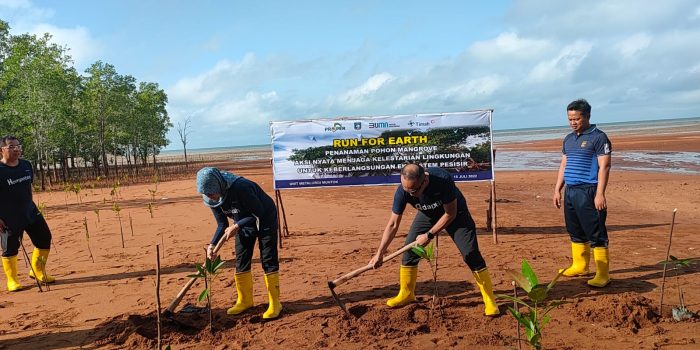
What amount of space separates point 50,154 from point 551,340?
1138 inches

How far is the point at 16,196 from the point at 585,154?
6755 mm

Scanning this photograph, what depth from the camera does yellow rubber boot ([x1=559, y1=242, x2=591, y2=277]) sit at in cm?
526

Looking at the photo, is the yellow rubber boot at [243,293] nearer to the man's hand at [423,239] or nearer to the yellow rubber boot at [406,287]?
the yellow rubber boot at [406,287]

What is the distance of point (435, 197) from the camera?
4.14 m

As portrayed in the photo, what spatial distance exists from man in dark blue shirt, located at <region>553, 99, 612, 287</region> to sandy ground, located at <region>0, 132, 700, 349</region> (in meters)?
0.46

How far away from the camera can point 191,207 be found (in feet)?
43.1

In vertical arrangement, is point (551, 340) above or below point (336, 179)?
below

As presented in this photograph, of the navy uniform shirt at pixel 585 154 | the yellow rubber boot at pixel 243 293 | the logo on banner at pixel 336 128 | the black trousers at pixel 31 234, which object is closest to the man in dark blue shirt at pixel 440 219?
the yellow rubber boot at pixel 243 293

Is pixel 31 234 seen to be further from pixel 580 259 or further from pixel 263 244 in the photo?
pixel 580 259

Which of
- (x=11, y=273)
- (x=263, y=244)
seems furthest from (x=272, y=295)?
(x=11, y=273)

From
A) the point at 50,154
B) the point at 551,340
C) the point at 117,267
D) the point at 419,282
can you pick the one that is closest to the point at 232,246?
the point at 117,267

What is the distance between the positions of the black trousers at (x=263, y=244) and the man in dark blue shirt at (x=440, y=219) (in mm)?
981

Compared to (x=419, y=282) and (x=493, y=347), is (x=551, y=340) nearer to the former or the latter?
(x=493, y=347)

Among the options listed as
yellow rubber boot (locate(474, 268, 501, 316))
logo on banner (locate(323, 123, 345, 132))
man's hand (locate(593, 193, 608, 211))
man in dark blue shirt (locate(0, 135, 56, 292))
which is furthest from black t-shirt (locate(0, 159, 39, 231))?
man's hand (locate(593, 193, 608, 211))
